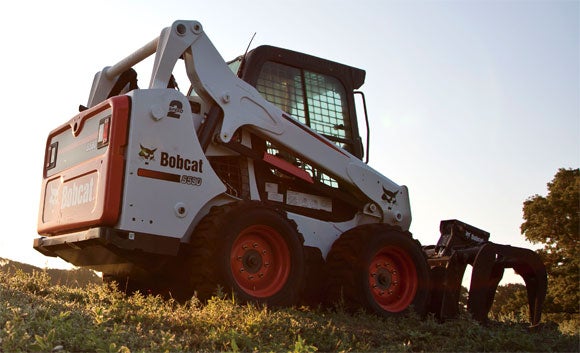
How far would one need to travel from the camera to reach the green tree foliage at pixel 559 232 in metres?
26.7

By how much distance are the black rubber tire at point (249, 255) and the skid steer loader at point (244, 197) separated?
0.04 feet

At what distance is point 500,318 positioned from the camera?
9.59 metres

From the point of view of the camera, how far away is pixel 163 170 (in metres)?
6.84

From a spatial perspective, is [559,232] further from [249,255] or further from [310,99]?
[249,255]

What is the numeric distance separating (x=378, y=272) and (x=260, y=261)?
5.31ft

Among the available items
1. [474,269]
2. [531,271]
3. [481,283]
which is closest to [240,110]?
[474,269]

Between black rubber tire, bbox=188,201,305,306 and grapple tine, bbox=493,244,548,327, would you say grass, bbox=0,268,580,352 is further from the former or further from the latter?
grapple tine, bbox=493,244,548,327

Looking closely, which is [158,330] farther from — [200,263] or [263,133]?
[263,133]

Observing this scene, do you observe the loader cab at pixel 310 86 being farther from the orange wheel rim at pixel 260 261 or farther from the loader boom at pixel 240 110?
the orange wheel rim at pixel 260 261

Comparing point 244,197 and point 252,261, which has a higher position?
point 244,197

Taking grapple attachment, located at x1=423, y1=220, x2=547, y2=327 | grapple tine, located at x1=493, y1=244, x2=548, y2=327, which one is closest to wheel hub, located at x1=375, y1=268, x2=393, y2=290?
grapple attachment, located at x1=423, y1=220, x2=547, y2=327

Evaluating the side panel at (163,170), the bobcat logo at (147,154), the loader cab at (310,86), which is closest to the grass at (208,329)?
the side panel at (163,170)

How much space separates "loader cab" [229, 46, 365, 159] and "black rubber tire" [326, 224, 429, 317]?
1368 millimetres

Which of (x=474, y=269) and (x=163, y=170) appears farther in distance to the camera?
(x=474, y=269)
